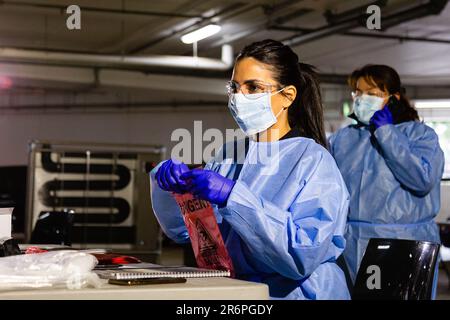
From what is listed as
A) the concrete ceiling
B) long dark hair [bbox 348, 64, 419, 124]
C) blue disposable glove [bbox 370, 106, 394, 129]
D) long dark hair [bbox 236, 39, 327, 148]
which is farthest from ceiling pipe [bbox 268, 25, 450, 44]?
long dark hair [bbox 236, 39, 327, 148]

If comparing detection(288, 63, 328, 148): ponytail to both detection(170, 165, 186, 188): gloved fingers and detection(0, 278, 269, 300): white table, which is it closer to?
detection(170, 165, 186, 188): gloved fingers

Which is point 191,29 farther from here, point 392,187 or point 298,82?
point 298,82

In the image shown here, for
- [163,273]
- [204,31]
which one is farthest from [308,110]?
[204,31]

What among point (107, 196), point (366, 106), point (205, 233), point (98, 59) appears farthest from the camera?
point (98, 59)

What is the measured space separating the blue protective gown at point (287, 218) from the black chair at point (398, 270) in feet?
1.36

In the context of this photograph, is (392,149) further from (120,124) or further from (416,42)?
(120,124)

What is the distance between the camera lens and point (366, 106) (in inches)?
127

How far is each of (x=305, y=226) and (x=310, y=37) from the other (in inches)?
312

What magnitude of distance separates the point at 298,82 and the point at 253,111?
0.49 ft

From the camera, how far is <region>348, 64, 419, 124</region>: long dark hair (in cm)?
321

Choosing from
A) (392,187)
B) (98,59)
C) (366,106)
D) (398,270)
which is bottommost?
(398,270)

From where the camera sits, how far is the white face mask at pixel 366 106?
323 cm

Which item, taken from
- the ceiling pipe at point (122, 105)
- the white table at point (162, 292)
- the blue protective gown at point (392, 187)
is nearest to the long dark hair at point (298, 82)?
the white table at point (162, 292)
